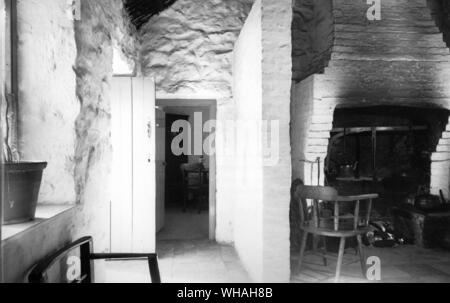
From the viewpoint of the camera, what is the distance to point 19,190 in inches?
60.1

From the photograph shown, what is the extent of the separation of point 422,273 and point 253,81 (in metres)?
2.58

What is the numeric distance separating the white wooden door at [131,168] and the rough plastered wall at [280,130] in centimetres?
149

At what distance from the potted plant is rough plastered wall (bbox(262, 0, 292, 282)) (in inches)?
71.1

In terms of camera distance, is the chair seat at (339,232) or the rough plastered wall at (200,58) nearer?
the chair seat at (339,232)

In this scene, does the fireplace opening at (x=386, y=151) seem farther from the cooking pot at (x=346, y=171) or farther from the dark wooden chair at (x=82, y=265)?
the dark wooden chair at (x=82, y=265)

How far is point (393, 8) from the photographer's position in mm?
4551

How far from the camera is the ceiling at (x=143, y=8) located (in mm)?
3848

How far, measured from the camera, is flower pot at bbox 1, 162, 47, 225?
1489 millimetres

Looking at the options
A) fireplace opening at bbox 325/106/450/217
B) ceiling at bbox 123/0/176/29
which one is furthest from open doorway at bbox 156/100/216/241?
fireplace opening at bbox 325/106/450/217

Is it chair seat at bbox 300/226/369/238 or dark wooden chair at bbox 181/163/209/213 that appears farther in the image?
dark wooden chair at bbox 181/163/209/213

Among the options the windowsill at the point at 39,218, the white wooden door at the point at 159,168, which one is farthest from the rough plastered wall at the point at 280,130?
the white wooden door at the point at 159,168

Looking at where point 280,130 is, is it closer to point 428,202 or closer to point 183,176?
point 428,202

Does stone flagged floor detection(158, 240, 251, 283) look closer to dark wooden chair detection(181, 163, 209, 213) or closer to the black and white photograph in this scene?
the black and white photograph

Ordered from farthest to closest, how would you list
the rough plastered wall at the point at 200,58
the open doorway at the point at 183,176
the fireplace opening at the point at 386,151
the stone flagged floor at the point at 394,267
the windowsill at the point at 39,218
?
the fireplace opening at the point at 386,151 < the open doorway at the point at 183,176 < the rough plastered wall at the point at 200,58 < the stone flagged floor at the point at 394,267 < the windowsill at the point at 39,218
